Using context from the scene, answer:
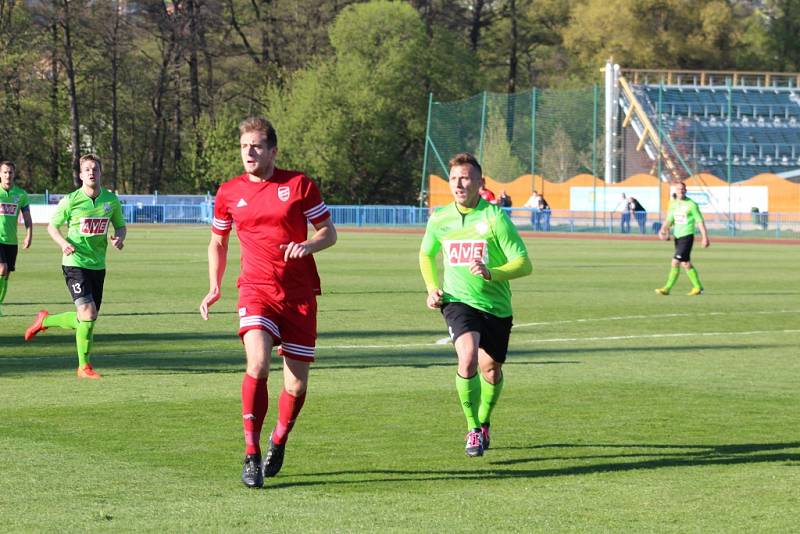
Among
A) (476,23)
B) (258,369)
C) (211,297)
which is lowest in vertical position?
(258,369)

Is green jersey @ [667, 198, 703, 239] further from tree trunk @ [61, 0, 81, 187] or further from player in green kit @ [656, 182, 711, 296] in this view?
tree trunk @ [61, 0, 81, 187]

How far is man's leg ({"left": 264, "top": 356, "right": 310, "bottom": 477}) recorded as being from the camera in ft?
26.8

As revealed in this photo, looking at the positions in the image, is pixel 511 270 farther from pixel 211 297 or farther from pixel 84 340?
pixel 84 340

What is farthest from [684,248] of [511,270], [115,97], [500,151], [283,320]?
[115,97]

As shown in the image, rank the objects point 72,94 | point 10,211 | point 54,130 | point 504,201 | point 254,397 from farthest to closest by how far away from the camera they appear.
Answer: point 54,130
point 72,94
point 504,201
point 10,211
point 254,397

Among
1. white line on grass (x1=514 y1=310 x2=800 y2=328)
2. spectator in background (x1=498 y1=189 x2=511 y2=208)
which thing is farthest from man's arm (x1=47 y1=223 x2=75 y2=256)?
spectator in background (x1=498 y1=189 x2=511 y2=208)

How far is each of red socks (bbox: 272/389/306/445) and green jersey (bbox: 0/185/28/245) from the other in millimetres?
12130

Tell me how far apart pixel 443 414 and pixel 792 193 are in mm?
52217

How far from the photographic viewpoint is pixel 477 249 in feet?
30.1

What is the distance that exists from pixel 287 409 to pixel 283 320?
55 centimetres

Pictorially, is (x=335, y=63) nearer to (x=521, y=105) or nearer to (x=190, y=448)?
(x=521, y=105)

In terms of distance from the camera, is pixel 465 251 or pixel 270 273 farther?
pixel 465 251

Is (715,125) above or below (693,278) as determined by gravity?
above

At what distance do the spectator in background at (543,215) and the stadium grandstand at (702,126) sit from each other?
5080mm
